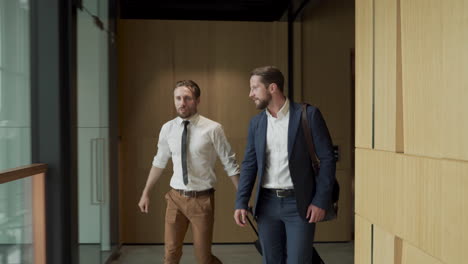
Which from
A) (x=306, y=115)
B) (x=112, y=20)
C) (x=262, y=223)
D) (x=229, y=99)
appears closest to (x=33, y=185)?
(x=262, y=223)

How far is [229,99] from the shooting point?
17.5 feet

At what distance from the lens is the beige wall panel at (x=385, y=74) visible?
188 cm

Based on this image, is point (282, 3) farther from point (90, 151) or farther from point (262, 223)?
point (262, 223)

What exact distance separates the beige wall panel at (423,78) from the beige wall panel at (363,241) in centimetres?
60

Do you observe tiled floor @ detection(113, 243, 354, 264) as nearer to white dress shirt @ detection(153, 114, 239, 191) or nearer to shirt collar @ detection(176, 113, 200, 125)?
white dress shirt @ detection(153, 114, 239, 191)

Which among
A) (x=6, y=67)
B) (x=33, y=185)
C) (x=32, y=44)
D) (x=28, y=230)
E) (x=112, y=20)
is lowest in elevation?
(x=28, y=230)

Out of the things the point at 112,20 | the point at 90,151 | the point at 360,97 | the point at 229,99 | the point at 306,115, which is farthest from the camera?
the point at 229,99

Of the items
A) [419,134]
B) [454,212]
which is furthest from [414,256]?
[419,134]

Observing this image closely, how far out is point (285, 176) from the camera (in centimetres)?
257

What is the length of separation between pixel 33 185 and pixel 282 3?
363cm

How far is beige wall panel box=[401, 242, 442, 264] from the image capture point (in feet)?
5.21

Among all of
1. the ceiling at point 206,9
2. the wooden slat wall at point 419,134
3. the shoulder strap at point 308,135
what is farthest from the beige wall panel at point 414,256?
the ceiling at point 206,9

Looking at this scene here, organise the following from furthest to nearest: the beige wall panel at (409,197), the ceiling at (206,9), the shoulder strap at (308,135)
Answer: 1. the ceiling at (206,9)
2. the shoulder strap at (308,135)
3. the beige wall panel at (409,197)

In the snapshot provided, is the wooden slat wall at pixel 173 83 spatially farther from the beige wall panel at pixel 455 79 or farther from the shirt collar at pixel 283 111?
the beige wall panel at pixel 455 79
